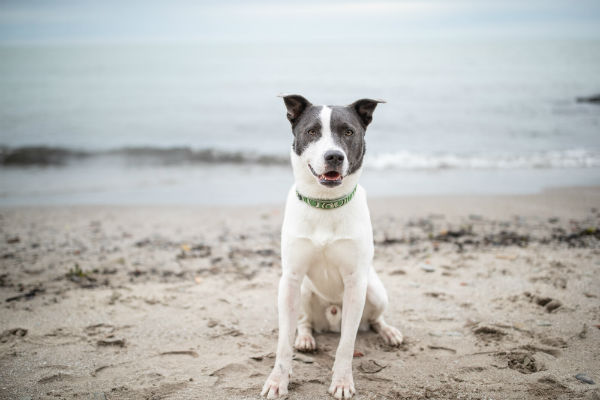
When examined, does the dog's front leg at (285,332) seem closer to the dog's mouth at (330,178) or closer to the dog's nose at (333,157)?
the dog's mouth at (330,178)

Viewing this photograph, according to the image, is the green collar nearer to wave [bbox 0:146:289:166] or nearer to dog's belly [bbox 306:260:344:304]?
dog's belly [bbox 306:260:344:304]

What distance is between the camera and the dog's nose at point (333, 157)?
2959 millimetres

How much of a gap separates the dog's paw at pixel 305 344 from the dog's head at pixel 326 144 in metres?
1.54

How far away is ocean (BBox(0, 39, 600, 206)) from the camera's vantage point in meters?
11.0

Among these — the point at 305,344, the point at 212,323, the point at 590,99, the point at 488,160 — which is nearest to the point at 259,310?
the point at 212,323

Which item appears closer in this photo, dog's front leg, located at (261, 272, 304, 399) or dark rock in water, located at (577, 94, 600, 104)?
dog's front leg, located at (261, 272, 304, 399)

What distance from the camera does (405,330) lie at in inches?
169

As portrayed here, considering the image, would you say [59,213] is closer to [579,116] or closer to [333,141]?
[333,141]

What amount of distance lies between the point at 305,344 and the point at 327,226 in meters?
1.29

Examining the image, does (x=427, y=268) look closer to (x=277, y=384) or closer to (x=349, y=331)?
(x=349, y=331)

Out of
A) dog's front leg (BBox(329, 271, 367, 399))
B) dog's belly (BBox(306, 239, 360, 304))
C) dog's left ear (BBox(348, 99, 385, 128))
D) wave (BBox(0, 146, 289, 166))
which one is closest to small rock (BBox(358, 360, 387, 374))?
dog's front leg (BBox(329, 271, 367, 399))

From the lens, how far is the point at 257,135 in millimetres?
18250

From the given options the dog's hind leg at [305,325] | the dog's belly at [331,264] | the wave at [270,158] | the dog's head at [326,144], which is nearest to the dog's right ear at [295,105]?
the dog's head at [326,144]

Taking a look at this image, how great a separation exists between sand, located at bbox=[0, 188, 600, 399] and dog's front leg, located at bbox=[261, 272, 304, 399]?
5.0 inches
